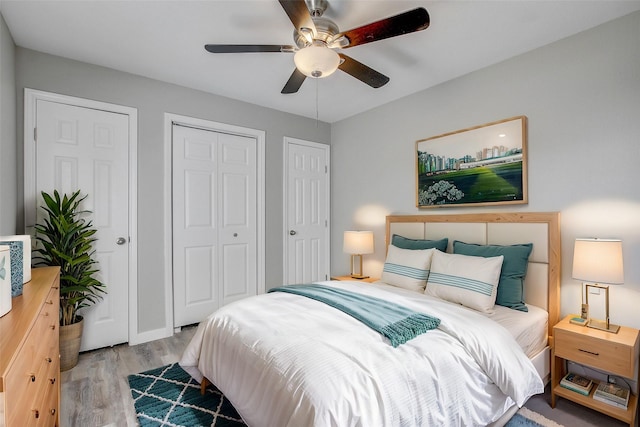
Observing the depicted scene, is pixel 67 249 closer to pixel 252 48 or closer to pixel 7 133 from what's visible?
pixel 7 133

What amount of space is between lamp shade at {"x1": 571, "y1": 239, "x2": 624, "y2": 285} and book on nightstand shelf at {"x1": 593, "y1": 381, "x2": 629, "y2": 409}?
72 centimetres

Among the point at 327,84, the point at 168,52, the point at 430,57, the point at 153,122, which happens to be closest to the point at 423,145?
the point at 430,57

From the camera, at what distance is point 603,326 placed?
2008 millimetres

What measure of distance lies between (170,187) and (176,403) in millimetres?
2020

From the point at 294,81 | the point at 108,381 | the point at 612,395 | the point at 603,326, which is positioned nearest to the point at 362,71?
the point at 294,81

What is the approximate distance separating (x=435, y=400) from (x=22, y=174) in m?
3.33

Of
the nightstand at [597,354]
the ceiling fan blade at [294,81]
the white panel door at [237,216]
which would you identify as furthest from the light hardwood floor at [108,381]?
the nightstand at [597,354]

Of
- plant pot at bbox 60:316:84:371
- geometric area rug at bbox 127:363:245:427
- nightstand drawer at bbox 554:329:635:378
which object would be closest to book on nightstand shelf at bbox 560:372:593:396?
nightstand drawer at bbox 554:329:635:378

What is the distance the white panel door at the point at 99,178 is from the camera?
104 inches

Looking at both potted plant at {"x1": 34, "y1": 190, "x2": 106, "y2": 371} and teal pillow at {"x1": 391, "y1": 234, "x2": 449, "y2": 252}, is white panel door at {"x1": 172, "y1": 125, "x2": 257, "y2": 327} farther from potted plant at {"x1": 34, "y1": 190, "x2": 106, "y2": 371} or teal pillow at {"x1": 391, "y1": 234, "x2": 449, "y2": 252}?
teal pillow at {"x1": 391, "y1": 234, "x2": 449, "y2": 252}

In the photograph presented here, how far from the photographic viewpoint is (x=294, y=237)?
13.7 ft

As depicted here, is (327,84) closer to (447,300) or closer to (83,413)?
(447,300)

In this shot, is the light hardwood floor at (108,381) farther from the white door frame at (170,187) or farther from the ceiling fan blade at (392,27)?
the ceiling fan blade at (392,27)

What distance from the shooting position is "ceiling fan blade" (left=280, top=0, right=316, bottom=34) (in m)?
1.56
